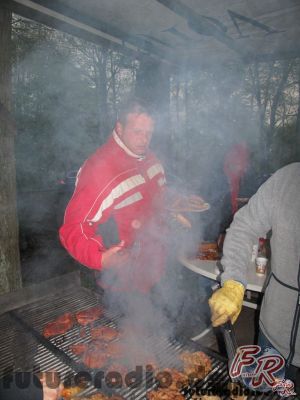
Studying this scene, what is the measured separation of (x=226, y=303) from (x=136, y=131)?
1679 millimetres

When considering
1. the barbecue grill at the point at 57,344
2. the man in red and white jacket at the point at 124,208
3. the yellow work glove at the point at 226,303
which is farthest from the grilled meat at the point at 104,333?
the yellow work glove at the point at 226,303

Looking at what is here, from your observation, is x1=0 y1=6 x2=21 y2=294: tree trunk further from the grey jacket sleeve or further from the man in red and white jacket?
the grey jacket sleeve

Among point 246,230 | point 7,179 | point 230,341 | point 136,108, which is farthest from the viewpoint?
point 7,179

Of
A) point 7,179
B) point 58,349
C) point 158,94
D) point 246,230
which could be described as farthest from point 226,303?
point 7,179

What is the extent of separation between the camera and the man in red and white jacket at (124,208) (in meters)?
2.39

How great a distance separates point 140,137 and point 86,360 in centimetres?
185

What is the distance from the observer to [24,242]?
7.29 m

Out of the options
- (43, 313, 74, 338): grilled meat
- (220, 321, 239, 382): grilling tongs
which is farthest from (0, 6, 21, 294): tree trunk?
(220, 321, 239, 382): grilling tongs

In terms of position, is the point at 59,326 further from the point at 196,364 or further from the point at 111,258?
the point at 196,364

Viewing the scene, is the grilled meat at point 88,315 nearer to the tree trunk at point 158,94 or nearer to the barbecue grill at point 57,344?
the barbecue grill at point 57,344

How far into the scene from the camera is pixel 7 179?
11.0ft

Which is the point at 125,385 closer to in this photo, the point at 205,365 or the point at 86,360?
the point at 86,360

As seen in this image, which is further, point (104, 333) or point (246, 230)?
point (104, 333)

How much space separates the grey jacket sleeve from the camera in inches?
69.2
